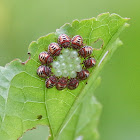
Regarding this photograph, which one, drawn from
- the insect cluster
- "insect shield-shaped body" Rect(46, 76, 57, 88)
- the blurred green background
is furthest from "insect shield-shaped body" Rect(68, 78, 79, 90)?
the blurred green background

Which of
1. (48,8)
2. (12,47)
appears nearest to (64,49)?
(12,47)

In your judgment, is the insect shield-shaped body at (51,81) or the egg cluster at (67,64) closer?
the insect shield-shaped body at (51,81)

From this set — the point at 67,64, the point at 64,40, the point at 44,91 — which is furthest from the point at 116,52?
the point at 44,91

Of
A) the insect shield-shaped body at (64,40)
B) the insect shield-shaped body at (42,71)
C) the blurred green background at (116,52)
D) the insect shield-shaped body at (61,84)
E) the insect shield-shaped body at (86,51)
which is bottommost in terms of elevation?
the blurred green background at (116,52)

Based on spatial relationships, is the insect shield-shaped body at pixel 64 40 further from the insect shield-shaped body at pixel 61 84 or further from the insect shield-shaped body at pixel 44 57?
the insect shield-shaped body at pixel 61 84

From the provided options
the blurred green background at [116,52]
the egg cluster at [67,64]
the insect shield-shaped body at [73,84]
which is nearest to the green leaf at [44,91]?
the insect shield-shaped body at [73,84]

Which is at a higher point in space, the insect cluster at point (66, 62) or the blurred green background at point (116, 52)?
the insect cluster at point (66, 62)

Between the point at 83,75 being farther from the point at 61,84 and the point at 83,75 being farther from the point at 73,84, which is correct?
the point at 61,84

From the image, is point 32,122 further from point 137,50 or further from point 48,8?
point 48,8

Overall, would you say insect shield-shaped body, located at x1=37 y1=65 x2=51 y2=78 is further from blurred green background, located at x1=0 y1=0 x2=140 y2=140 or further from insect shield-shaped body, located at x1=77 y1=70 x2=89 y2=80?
blurred green background, located at x1=0 y1=0 x2=140 y2=140
